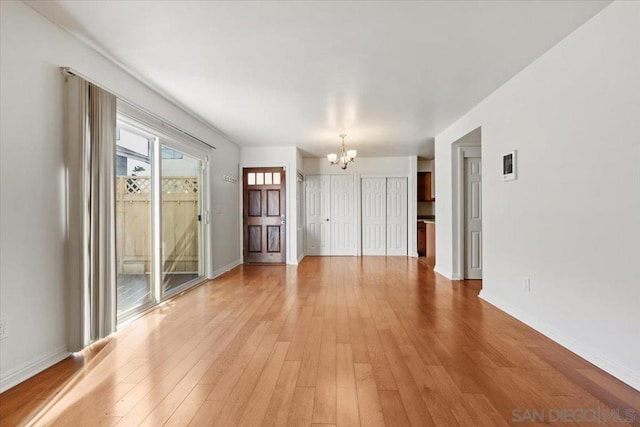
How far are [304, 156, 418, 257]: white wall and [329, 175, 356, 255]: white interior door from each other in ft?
0.51

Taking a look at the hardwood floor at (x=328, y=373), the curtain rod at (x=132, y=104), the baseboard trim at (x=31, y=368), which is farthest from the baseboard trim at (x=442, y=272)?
the baseboard trim at (x=31, y=368)

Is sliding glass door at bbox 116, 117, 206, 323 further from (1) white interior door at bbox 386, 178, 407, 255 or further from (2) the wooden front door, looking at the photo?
(1) white interior door at bbox 386, 178, 407, 255

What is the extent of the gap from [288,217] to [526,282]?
4.59 metres

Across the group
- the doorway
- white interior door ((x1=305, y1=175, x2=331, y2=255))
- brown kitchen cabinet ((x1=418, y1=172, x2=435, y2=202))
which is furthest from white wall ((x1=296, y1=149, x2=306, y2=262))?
the doorway

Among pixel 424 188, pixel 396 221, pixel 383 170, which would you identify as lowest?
pixel 396 221

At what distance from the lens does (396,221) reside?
7961 mm

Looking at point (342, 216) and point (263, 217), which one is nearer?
point (263, 217)

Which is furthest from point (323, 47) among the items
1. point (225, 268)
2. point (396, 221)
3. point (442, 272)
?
point (396, 221)

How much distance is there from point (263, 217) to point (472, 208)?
13.5 ft

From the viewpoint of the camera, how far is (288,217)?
6.73m

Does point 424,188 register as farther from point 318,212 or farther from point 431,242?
point 318,212

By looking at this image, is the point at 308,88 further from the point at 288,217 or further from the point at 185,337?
the point at 288,217

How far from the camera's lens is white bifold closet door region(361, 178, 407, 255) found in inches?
313

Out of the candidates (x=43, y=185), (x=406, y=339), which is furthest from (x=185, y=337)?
(x=406, y=339)
